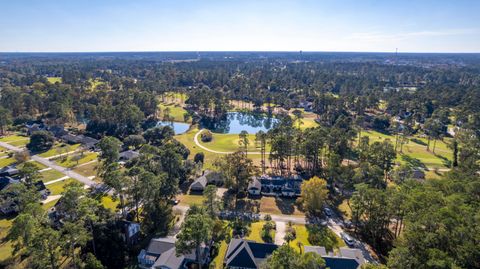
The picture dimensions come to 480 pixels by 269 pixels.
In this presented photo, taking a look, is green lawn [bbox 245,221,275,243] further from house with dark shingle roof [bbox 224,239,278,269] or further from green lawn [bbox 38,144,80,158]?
green lawn [bbox 38,144,80,158]

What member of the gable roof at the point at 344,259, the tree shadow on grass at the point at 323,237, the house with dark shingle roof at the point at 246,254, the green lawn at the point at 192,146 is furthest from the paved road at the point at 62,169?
the gable roof at the point at 344,259

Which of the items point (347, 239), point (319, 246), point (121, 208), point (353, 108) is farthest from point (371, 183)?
point (353, 108)

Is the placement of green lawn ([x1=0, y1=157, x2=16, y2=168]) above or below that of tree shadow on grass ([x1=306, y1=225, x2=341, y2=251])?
above

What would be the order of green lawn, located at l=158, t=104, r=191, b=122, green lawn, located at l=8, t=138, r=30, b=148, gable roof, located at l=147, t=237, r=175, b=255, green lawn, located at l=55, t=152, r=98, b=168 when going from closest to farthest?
gable roof, located at l=147, t=237, r=175, b=255 < green lawn, located at l=55, t=152, r=98, b=168 < green lawn, located at l=8, t=138, r=30, b=148 < green lawn, located at l=158, t=104, r=191, b=122

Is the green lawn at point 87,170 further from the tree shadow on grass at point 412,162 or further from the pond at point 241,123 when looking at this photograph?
the tree shadow on grass at point 412,162

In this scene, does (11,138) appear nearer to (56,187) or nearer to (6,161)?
(6,161)

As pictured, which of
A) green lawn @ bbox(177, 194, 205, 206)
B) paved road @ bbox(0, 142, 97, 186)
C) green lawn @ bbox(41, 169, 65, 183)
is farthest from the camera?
green lawn @ bbox(41, 169, 65, 183)

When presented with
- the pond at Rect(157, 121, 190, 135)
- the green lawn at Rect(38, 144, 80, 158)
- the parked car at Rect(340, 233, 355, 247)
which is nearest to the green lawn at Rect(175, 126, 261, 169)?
the pond at Rect(157, 121, 190, 135)

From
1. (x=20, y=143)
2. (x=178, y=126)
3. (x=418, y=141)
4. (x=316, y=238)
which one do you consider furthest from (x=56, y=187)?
(x=418, y=141)

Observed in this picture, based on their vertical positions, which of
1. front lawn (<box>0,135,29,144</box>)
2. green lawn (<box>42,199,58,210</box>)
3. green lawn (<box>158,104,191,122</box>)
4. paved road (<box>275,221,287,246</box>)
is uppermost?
green lawn (<box>158,104,191,122</box>)
